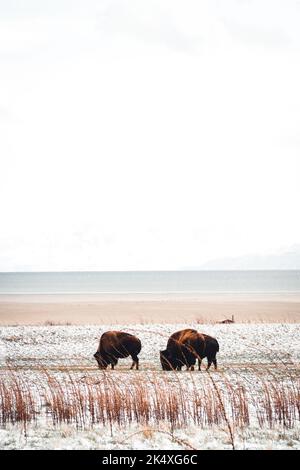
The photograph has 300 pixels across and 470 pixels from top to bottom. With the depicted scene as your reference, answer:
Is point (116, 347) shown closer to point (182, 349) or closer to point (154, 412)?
point (182, 349)

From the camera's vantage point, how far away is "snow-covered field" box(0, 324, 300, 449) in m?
7.46

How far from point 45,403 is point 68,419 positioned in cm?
113

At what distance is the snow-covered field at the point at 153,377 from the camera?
24.5 feet

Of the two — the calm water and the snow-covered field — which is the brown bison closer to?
the snow-covered field

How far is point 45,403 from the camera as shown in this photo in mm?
9320

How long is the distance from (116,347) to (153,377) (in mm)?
3793

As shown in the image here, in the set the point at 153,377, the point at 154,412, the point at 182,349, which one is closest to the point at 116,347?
the point at 182,349

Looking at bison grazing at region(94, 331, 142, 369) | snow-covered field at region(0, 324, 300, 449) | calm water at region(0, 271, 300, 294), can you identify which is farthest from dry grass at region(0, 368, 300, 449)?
calm water at region(0, 271, 300, 294)

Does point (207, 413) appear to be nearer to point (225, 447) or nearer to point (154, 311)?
point (225, 447)

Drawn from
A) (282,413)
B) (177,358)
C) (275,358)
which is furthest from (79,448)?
(275,358)

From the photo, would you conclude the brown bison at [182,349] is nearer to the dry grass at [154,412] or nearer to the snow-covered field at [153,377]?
the snow-covered field at [153,377]

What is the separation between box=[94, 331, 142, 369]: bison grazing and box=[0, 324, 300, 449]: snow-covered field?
39 centimetres

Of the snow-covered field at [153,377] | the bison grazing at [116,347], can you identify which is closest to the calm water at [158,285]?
the snow-covered field at [153,377]
